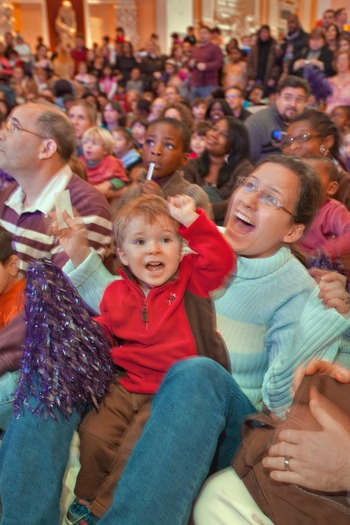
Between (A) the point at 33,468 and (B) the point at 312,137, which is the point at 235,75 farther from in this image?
(A) the point at 33,468

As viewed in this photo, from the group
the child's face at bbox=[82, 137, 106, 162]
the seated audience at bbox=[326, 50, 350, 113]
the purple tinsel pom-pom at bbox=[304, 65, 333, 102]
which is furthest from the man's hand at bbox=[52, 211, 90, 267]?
the purple tinsel pom-pom at bbox=[304, 65, 333, 102]

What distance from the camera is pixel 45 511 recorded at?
4.11 ft

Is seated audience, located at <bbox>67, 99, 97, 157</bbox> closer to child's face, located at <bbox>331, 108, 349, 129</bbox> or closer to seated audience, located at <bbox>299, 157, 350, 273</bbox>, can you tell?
child's face, located at <bbox>331, 108, 349, 129</bbox>

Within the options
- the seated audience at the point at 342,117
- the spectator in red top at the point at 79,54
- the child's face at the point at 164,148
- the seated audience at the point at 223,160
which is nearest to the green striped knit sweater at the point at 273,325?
the child's face at the point at 164,148

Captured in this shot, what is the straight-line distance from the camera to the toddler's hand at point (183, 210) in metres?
1.42

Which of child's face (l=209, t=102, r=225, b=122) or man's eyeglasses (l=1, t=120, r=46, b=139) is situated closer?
man's eyeglasses (l=1, t=120, r=46, b=139)

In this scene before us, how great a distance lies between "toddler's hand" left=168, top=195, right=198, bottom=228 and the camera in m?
1.42

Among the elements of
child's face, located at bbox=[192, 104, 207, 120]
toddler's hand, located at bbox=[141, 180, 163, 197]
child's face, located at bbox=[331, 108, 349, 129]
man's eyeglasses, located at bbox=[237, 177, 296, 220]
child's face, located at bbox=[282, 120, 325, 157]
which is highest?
man's eyeglasses, located at bbox=[237, 177, 296, 220]

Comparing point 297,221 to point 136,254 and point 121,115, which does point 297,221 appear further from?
Answer: point 121,115

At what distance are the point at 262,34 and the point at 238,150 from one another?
4991mm

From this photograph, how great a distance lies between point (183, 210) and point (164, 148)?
1247 mm

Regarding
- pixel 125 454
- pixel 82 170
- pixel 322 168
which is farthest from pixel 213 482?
pixel 82 170

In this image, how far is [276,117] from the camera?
369 centimetres

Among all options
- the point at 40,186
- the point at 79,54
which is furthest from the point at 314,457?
the point at 79,54
